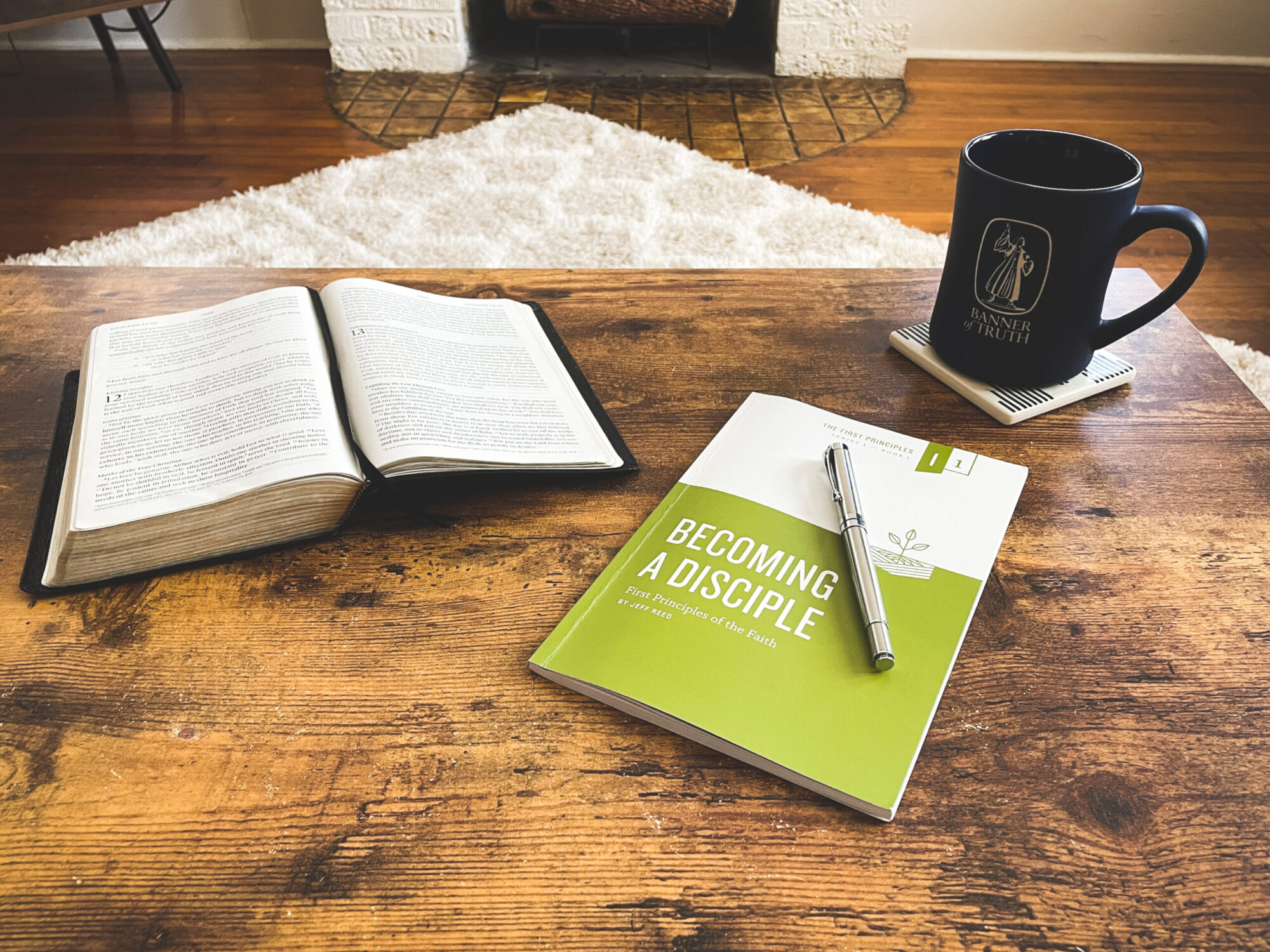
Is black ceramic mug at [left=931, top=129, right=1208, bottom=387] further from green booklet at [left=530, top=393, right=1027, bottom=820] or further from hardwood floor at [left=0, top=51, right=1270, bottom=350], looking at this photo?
hardwood floor at [left=0, top=51, right=1270, bottom=350]

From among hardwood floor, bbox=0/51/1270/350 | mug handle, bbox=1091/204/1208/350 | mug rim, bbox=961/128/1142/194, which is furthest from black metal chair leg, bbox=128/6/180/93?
mug handle, bbox=1091/204/1208/350

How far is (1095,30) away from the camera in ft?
9.16

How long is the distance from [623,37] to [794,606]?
2.70 m

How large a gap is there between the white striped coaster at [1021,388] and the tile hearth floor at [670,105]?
157 cm

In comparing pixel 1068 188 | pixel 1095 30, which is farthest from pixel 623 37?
pixel 1068 188

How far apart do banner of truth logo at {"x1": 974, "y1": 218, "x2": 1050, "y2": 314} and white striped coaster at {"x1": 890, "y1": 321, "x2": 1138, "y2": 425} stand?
6 cm

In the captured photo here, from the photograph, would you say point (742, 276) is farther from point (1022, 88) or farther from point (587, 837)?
Result: point (1022, 88)

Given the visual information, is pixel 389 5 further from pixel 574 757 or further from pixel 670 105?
pixel 574 757

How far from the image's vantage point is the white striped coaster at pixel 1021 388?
2.12 ft

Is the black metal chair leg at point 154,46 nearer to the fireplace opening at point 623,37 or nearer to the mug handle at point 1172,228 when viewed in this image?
the fireplace opening at point 623,37

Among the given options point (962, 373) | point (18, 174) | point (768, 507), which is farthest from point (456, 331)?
point (18, 174)

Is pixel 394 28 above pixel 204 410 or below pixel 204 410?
below

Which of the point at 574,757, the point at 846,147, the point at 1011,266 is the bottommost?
the point at 846,147

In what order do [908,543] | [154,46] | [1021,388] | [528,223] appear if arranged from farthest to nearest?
[154,46]
[528,223]
[1021,388]
[908,543]
